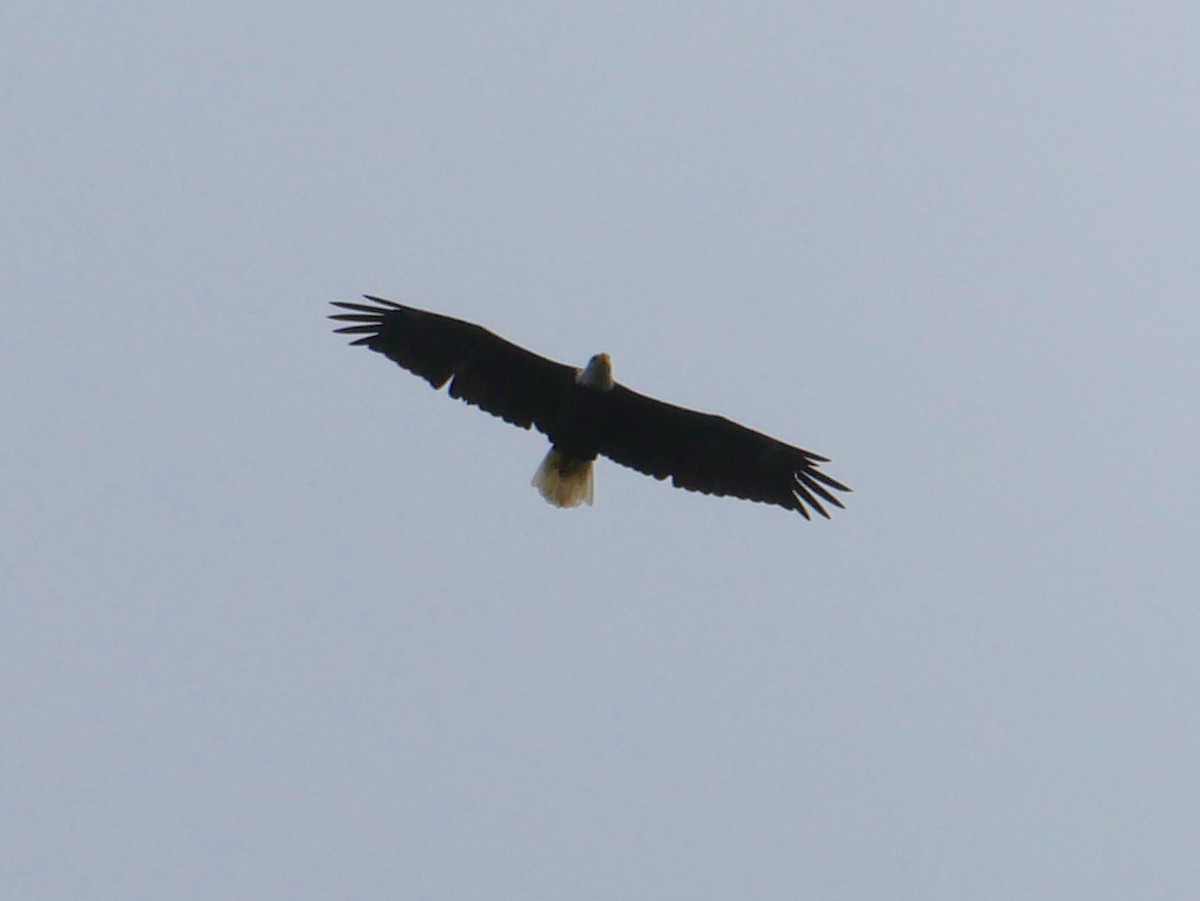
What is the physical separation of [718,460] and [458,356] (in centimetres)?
205

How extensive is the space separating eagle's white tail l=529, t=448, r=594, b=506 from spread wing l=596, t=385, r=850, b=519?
0.43 metres

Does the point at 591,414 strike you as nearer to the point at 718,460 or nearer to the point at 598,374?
the point at 598,374

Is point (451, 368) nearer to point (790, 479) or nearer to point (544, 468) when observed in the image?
point (544, 468)

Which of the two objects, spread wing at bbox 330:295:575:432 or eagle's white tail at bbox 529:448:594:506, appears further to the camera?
eagle's white tail at bbox 529:448:594:506

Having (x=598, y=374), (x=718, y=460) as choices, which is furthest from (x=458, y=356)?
(x=718, y=460)

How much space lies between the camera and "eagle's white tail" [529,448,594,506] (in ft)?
47.4

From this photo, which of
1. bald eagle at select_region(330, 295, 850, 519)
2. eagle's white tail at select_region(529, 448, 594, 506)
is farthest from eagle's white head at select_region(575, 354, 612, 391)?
eagle's white tail at select_region(529, 448, 594, 506)

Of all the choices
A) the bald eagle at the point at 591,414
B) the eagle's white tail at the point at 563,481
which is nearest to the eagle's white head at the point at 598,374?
the bald eagle at the point at 591,414

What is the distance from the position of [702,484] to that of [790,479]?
644mm

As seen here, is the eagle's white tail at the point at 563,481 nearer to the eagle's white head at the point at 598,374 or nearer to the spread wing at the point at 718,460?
the spread wing at the point at 718,460

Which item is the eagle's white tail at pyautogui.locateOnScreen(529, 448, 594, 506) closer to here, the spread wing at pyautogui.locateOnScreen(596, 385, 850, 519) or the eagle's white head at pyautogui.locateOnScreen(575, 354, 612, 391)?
the spread wing at pyautogui.locateOnScreen(596, 385, 850, 519)

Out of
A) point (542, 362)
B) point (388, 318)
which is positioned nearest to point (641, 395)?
point (542, 362)

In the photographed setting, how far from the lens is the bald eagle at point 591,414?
44.7ft

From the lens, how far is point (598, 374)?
1355 cm
